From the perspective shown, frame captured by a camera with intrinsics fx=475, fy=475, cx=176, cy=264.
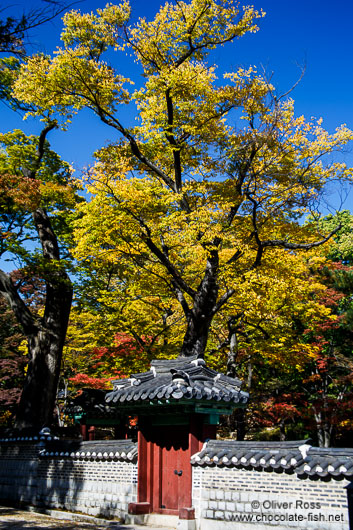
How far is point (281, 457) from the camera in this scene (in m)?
8.97

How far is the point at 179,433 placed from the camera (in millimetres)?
11039

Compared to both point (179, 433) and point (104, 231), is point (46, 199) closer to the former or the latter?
point (104, 231)

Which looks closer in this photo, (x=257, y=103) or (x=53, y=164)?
(x=257, y=103)

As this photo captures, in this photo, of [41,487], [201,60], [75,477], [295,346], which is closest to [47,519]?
[75,477]

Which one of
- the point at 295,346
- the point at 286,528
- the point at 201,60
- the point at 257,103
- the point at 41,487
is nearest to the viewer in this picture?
the point at 286,528

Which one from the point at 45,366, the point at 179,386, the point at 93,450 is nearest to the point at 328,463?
the point at 179,386

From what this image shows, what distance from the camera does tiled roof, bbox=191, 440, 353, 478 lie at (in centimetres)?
811

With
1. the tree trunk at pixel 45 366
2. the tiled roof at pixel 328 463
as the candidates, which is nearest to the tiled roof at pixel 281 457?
the tiled roof at pixel 328 463

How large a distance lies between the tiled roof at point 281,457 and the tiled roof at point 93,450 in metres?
2.25

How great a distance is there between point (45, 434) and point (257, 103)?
12.6 metres

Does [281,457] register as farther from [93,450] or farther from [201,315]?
[201,315]

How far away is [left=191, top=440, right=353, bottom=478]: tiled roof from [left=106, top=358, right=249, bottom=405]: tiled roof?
3.68 ft

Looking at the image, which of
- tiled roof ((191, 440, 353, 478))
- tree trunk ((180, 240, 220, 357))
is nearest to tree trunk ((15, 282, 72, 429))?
tree trunk ((180, 240, 220, 357))

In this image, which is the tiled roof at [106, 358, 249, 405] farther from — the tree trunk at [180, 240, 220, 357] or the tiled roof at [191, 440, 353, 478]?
the tree trunk at [180, 240, 220, 357]
